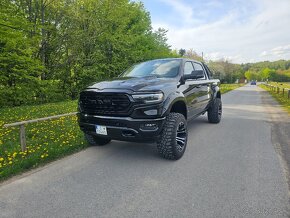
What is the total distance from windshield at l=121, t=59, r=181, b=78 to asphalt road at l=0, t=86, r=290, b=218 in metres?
1.58

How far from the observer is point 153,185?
3.32m

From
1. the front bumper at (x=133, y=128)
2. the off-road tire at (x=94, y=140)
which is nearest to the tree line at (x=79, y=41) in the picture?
the off-road tire at (x=94, y=140)

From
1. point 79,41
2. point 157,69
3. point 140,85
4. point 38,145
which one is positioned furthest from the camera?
point 79,41

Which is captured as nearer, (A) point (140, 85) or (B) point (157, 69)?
(A) point (140, 85)

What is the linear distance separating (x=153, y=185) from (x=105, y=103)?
157 cm

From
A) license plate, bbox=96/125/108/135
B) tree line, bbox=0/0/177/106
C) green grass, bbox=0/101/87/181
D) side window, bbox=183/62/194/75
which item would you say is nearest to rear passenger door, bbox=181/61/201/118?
side window, bbox=183/62/194/75

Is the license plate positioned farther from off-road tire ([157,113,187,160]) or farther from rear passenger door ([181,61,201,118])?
rear passenger door ([181,61,201,118])

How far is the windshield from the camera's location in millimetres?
4940

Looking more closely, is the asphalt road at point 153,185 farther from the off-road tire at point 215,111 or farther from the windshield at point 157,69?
the off-road tire at point 215,111

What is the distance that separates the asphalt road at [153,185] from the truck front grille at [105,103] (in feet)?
3.08

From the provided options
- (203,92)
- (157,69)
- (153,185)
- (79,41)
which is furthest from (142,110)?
(79,41)

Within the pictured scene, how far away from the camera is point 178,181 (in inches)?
135

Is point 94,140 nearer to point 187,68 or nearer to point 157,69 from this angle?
point 157,69

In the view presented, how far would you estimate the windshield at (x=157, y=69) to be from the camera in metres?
4.94
